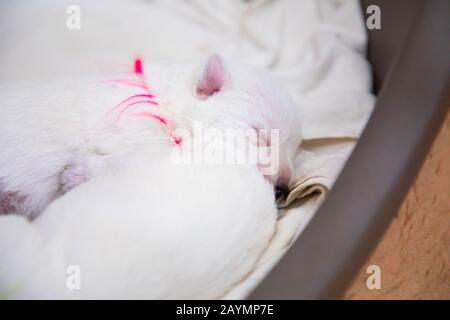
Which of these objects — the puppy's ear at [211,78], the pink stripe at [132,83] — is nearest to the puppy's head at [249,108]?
the puppy's ear at [211,78]

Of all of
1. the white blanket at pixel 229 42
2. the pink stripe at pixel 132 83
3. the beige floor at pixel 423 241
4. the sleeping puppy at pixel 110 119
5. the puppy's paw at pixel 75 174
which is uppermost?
the white blanket at pixel 229 42

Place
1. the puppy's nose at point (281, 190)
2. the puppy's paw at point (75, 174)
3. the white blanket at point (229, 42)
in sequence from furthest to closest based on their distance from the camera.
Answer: the white blanket at point (229, 42) < the puppy's nose at point (281, 190) < the puppy's paw at point (75, 174)

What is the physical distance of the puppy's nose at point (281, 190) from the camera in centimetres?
132

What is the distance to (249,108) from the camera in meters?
1.30

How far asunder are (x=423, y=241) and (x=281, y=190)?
379mm

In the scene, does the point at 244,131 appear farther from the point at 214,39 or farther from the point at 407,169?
the point at 214,39

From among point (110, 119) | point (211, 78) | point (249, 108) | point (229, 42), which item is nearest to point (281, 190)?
point (249, 108)

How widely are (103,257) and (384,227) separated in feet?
1.83

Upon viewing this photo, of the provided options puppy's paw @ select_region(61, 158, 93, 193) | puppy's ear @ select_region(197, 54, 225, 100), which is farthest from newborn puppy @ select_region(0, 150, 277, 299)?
puppy's ear @ select_region(197, 54, 225, 100)

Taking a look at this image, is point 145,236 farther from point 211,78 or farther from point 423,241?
point 423,241

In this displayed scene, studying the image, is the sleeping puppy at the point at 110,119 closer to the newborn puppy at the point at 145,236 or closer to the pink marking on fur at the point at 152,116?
the pink marking on fur at the point at 152,116

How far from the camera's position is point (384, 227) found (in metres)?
0.94

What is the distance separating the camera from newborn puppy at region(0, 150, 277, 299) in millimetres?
1000
